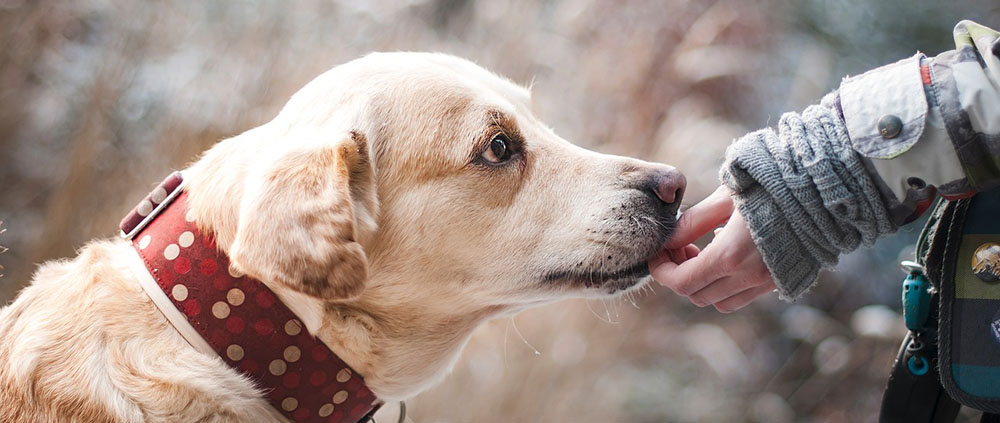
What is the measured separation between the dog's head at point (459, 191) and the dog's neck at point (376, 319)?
1 centimetres

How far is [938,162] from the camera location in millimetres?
1487

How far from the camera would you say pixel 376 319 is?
1835 mm

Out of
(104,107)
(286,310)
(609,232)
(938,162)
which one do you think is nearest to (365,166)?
(286,310)

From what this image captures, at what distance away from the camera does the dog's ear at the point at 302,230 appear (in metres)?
1.51

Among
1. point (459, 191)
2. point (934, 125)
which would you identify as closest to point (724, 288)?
point (934, 125)

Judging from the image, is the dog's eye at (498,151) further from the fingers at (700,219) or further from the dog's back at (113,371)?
the dog's back at (113,371)

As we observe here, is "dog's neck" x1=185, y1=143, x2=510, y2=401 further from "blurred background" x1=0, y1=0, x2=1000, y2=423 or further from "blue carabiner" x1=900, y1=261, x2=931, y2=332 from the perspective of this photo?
"blurred background" x1=0, y1=0, x2=1000, y2=423

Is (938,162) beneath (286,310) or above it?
beneath

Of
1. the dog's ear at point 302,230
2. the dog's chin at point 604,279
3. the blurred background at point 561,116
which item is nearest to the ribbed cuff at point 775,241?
the dog's chin at point 604,279

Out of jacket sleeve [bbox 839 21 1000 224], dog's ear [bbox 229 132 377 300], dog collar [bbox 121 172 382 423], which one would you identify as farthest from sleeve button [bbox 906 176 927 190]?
dog collar [bbox 121 172 382 423]

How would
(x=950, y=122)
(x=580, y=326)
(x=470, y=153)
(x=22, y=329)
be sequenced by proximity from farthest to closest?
(x=580, y=326) → (x=470, y=153) → (x=22, y=329) → (x=950, y=122)

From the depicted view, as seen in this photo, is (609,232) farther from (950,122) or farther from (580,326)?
(580,326)

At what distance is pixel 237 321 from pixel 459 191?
619 mm

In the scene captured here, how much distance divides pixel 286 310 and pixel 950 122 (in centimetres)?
143
